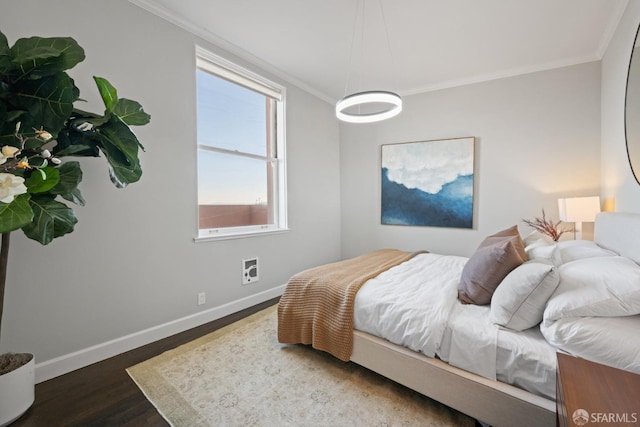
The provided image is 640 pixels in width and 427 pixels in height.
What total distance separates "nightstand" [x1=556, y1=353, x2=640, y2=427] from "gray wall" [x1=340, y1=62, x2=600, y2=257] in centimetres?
283

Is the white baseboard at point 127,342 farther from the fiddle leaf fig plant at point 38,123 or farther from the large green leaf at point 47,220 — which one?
the large green leaf at point 47,220

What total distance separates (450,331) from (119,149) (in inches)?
84.1

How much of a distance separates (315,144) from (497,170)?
2.43 m

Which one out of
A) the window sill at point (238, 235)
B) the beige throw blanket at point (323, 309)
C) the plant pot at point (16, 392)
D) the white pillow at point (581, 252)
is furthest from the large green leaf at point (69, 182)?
the white pillow at point (581, 252)

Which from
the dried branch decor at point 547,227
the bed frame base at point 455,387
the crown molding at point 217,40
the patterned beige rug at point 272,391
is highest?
the crown molding at point 217,40

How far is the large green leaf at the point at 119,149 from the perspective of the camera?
1.51m

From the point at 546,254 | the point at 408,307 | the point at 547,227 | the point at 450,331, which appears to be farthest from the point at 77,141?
the point at 547,227

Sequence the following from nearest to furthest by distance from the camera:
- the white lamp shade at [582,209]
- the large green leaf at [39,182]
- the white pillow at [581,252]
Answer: the large green leaf at [39,182] → the white pillow at [581,252] → the white lamp shade at [582,209]

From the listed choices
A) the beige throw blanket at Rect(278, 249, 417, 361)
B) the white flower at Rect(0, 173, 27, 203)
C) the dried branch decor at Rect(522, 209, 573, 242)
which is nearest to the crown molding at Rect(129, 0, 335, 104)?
the white flower at Rect(0, 173, 27, 203)

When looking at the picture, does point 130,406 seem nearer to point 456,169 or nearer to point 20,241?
point 20,241

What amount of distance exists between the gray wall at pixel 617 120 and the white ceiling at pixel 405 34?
0.20 m

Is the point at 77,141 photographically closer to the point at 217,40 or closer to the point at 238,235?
the point at 238,235

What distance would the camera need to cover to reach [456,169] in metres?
3.57

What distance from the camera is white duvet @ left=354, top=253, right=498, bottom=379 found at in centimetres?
139
